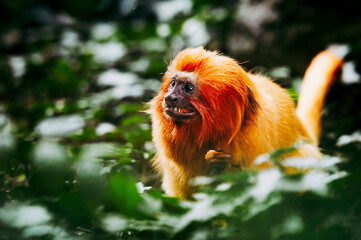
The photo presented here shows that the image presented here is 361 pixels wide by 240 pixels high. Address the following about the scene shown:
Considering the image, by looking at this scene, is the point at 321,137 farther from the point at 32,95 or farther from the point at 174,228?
the point at 32,95

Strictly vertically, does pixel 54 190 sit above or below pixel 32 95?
below

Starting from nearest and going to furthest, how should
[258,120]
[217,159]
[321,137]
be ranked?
1. [217,159]
2. [258,120]
3. [321,137]

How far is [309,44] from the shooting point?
4898 millimetres

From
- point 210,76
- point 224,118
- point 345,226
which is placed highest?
point 210,76

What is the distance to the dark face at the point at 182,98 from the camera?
100 inches

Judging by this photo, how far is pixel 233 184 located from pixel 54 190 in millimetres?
667

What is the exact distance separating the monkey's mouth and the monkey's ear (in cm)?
42

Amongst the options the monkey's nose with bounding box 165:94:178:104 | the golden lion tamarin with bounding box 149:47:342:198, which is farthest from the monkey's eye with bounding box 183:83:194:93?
the monkey's nose with bounding box 165:94:178:104

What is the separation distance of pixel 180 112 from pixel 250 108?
0.56m

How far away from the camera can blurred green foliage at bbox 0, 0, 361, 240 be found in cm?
114

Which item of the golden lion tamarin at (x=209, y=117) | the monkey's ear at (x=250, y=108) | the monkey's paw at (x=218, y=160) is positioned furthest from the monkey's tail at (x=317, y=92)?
the monkey's paw at (x=218, y=160)

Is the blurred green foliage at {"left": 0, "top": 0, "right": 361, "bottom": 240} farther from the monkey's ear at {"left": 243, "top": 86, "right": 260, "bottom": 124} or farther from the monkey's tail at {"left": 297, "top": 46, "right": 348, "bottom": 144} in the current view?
the monkey's ear at {"left": 243, "top": 86, "right": 260, "bottom": 124}

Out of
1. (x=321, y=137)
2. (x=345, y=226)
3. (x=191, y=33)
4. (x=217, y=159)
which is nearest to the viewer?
(x=345, y=226)

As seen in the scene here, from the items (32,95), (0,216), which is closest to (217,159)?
(0,216)
